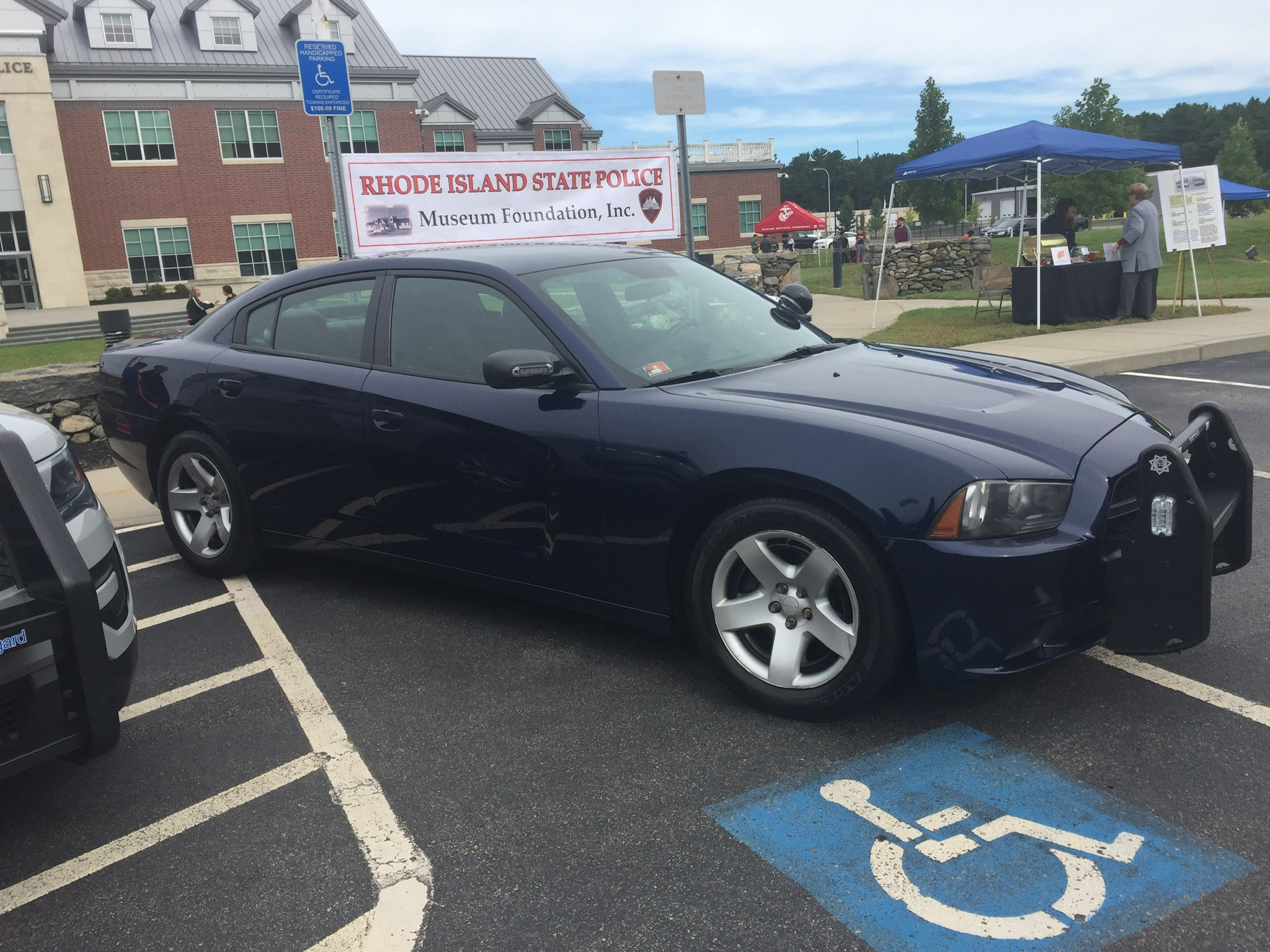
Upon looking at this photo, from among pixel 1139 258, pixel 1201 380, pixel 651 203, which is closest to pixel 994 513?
pixel 1201 380

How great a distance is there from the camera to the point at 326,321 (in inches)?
183

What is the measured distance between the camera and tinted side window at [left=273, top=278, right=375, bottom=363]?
4500mm

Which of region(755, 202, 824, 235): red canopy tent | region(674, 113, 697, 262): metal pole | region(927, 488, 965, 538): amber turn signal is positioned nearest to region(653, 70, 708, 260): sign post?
region(674, 113, 697, 262): metal pole

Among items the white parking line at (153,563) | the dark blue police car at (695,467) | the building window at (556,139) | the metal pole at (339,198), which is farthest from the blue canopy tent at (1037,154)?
the building window at (556,139)

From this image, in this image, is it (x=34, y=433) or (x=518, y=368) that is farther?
(x=518, y=368)

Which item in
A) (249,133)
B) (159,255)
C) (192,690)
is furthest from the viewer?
(249,133)

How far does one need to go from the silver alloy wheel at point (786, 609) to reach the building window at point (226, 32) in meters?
43.2

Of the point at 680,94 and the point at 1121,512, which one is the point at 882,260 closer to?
the point at 680,94

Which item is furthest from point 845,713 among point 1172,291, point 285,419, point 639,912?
point 1172,291

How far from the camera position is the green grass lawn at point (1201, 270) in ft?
63.0

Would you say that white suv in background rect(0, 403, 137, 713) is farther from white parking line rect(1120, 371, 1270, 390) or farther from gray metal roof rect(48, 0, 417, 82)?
gray metal roof rect(48, 0, 417, 82)

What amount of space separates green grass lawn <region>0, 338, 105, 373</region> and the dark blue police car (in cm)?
1608

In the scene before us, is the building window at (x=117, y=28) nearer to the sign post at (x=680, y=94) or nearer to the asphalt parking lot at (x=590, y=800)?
the sign post at (x=680, y=94)

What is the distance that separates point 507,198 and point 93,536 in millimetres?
8259
